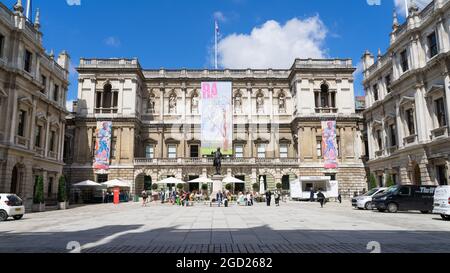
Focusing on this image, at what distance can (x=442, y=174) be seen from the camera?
969 inches

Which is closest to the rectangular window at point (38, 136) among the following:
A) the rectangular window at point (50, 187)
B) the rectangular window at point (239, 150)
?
the rectangular window at point (50, 187)

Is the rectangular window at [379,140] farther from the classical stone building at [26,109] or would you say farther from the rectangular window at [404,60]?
the classical stone building at [26,109]

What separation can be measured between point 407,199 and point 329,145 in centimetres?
2206

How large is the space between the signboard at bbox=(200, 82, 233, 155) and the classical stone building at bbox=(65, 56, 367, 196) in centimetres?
204

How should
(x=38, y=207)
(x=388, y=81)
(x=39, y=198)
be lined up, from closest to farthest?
(x=38, y=207)
(x=39, y=198)
(x=388, y=81)

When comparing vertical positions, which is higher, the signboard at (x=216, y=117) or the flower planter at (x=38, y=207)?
the signboard at (x=216, y=117)

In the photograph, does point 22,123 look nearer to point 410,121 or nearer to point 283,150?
point 283,150

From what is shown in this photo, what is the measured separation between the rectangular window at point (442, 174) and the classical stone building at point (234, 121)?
1826 centimetres

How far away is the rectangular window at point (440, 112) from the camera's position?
2478 centimetres

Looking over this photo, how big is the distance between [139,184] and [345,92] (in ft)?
101

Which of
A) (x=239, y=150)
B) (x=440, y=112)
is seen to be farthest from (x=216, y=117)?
(x=440, y=112)

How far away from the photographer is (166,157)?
4591cm

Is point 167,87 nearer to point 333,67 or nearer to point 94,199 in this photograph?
point 94,199
